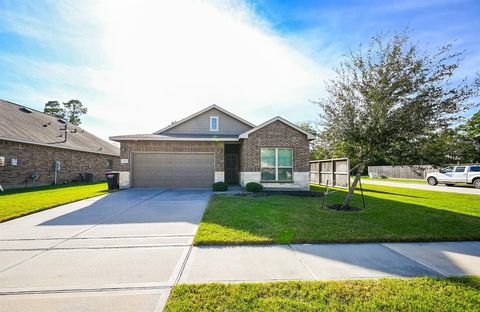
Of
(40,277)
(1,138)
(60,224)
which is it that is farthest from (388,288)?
(1,138)

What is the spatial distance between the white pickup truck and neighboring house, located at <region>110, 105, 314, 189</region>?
11.0 m

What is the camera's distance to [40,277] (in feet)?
10.4

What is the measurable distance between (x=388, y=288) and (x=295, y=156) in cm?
1051

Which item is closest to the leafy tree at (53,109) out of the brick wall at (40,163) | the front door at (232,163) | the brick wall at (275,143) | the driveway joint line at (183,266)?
the brick wall at (40,163)

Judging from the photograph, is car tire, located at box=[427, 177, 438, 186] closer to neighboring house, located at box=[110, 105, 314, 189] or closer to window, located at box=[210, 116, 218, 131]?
neighboring house, located at box=[110, 105, 314, 189]

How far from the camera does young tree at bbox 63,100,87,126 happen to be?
4635 cm

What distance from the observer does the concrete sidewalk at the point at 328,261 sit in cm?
324

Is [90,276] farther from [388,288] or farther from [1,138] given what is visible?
[1,138]

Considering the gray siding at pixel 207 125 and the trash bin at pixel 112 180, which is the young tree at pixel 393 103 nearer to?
the gray siding at pixel 207 125

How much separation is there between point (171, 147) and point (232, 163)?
15.9ft

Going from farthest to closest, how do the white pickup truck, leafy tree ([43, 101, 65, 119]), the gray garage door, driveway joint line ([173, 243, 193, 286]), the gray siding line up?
leafy tree ([43, 101, 65, 119]) < the gray siding < the white pickup truck < the gray garage door < driveway joint line ([173, 243, 193, 286])

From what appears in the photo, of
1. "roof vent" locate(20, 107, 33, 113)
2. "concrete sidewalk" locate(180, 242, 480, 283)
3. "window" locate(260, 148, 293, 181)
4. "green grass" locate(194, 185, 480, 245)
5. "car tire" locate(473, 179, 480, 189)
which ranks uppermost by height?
"roof vent" locate(20, 107, 33, 113)

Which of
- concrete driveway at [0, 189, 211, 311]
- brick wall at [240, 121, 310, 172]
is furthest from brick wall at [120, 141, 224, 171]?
concrete driveway at [0, 189, 211, 311]

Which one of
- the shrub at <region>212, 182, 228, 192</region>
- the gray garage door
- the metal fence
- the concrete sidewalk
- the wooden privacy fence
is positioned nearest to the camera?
the concrete sidewalk
